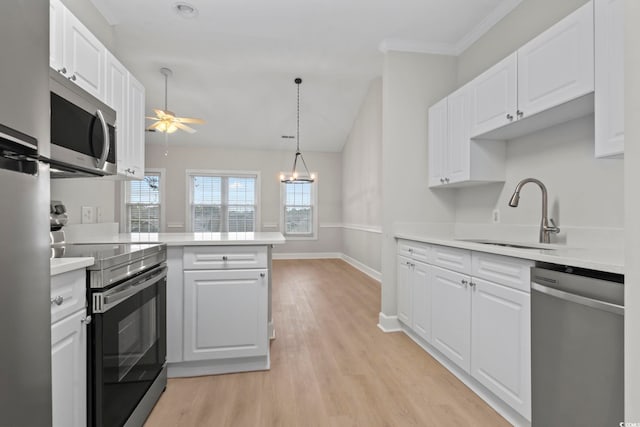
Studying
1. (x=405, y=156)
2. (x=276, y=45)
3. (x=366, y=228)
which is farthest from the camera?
(x=366, y=228)

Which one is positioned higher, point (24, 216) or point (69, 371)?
point (24, 216)

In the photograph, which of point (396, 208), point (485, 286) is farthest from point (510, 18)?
point (485, 286)

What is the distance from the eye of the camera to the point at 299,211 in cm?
805

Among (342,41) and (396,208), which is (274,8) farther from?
(396,208)

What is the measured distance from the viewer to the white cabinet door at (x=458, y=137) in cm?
276

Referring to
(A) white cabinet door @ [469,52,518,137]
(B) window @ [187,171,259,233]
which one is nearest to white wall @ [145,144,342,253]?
(B) window @ [187,171,259,233]

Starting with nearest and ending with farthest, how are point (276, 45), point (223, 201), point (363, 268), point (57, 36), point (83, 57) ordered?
point (57, 36) → point (83, 57) → point (276, 45) → point (363, 268) → point (223, 201)

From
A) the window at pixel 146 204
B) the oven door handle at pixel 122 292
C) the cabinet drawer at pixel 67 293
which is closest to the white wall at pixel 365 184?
the oven door handle at pixel 122 292

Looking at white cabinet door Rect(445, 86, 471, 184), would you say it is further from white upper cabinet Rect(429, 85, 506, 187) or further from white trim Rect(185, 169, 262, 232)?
white trim Rect(185, 169, 262, 232)

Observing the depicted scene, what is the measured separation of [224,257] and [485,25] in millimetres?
3080

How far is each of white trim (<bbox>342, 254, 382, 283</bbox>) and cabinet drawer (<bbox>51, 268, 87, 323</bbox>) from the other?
4.53 meters

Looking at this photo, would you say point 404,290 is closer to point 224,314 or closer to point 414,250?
point 414,250

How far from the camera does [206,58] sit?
4.33m

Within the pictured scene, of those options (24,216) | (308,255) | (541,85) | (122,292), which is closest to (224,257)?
(122,292)
